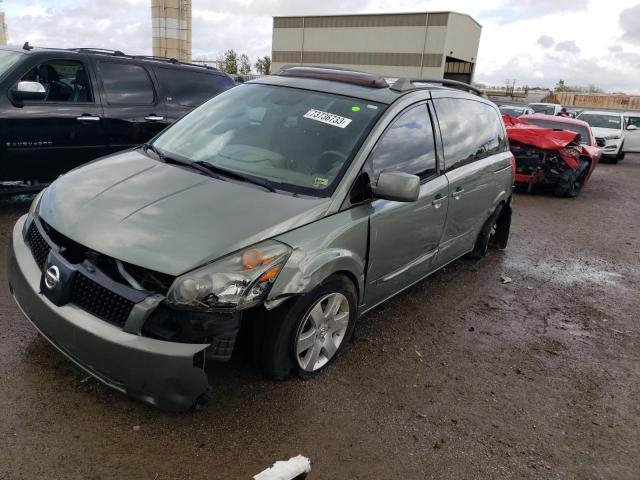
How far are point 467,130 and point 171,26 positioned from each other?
164ft

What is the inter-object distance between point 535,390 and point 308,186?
195 centimetres

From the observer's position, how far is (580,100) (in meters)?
56.4

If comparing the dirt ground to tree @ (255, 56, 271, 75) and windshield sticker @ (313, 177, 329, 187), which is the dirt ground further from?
tree @ (255, 56, 271, 75)

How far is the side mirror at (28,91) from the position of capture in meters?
5.00

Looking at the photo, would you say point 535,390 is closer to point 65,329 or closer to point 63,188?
point 65,329

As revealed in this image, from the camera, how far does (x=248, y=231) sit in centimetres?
255

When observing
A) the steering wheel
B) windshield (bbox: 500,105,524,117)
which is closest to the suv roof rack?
the steering wheel

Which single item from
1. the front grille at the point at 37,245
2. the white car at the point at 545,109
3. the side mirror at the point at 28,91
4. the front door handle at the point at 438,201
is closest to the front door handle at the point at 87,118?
the side mirror at the point at 28,91

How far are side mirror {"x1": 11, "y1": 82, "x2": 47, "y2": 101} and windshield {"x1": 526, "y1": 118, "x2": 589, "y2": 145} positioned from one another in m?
10.6

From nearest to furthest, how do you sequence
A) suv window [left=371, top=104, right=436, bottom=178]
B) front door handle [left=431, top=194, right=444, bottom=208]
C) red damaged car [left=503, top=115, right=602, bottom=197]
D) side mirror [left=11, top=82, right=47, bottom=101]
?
1. suv window [left=371, top=104, right=436, bottom=178]
2. front door handle [left=431, top=194, right=444, bottom=208]
3. side mirror [left=11, top=82, right=47, bottom=101]
4. red damaged car [left=503, top=115, right=602, bottom=197]

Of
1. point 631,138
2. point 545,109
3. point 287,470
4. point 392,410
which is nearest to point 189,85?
point 392,410

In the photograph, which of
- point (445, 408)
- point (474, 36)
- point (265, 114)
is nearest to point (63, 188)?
point (265, 114)

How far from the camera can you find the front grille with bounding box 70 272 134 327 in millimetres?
2340

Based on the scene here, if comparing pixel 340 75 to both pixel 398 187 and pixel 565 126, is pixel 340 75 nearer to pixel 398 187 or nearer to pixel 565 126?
pixel 398 187
